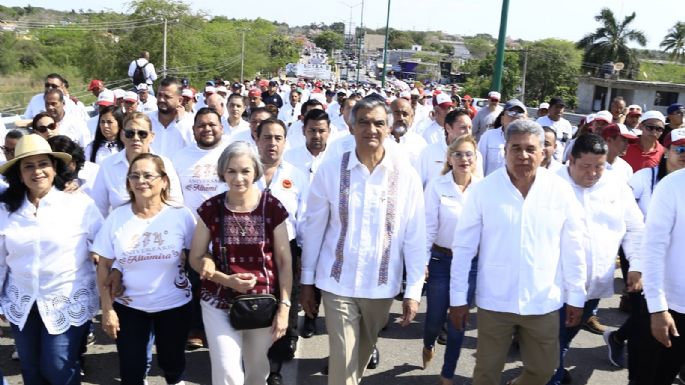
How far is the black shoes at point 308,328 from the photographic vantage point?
17.4ft

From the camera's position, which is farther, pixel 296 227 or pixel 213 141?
pixel 213 141

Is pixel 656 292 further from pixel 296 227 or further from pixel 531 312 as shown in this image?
pixel 296 227

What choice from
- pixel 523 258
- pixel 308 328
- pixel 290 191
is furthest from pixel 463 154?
pixel 308 328

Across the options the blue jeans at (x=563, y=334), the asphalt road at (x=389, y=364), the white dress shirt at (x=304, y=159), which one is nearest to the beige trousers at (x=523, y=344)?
the blue jeans at (x=563, y=334)

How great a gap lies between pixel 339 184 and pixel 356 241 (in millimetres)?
358

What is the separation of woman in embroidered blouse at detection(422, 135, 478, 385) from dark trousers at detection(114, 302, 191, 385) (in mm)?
1800

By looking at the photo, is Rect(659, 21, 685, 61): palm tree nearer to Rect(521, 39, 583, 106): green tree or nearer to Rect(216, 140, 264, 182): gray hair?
Rect(521, 39, 583, 106): green tree

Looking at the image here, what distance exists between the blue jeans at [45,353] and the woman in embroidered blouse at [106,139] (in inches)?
91.2

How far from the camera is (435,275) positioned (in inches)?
176

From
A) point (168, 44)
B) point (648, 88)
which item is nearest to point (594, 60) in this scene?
point (648, 88)

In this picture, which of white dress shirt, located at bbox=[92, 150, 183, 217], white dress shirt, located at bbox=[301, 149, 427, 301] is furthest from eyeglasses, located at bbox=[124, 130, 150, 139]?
white dress shirt, located at bbox=[301, 149, 427, 301]

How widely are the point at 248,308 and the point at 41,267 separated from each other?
4.17 ft

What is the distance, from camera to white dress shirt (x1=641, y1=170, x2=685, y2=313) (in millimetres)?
3271

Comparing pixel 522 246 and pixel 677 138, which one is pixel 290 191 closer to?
pixel 522 246
